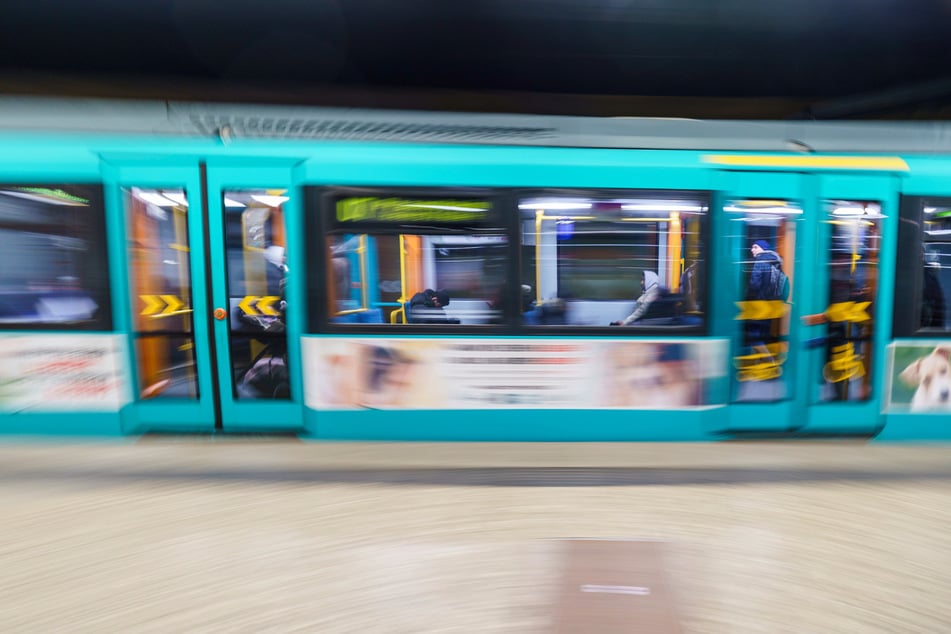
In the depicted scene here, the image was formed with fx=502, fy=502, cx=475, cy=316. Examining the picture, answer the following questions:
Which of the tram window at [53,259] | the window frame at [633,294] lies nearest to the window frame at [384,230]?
the window frame at [633,294]

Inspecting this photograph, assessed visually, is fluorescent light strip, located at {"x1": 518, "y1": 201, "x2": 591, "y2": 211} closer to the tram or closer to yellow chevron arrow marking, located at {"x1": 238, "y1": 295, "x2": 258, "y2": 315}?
the tram

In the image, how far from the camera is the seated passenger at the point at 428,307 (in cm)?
400

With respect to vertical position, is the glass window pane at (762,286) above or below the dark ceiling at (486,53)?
below

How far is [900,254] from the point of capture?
412 cm

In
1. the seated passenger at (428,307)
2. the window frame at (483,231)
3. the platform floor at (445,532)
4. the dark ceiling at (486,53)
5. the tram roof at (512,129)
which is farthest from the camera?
the dark ceiling at (486,53)

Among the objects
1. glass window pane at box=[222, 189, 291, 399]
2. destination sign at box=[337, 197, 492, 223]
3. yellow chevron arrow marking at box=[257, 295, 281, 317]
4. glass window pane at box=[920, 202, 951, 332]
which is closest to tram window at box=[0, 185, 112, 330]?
glass window pane at box=[222, 189, 291, 399]

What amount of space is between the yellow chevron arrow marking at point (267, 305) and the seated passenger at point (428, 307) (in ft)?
3.65

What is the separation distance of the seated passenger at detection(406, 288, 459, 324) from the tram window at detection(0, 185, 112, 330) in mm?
2453

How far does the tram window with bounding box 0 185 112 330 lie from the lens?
3.94 m

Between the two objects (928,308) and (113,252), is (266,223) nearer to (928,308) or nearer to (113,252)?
(113,252)

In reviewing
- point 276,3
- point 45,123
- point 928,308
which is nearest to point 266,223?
point 45,123

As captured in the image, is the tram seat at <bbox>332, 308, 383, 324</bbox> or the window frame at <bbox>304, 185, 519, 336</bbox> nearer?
the window frame at <bbox>304, 185, 519, 336</bbox>

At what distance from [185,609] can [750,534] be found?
3001mm

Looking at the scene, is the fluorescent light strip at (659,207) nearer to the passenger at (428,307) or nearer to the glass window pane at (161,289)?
the passenger at (428,307)
